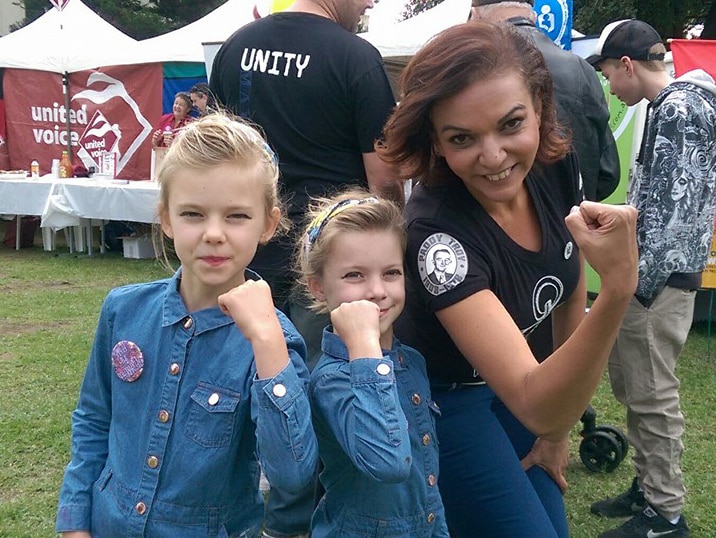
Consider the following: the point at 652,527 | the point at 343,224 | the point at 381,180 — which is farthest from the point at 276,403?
the point at 652,527

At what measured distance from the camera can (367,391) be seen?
1411 mm

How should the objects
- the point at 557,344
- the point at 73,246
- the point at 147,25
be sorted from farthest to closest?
the point at 147,25 → the point at 73,246 → the point at 557,344

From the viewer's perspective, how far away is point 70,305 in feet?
21.8

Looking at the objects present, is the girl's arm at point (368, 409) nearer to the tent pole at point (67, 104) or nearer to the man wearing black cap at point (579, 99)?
the man wearing black cap at point (579, 99)

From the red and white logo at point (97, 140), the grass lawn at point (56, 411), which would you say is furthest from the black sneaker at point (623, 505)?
the red and white logo at point (97, 140)

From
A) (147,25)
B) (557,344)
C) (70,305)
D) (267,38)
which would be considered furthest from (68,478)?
(147,25)

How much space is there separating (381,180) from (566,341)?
1.24 m

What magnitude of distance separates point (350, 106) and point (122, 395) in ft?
4.66

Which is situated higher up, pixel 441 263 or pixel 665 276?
pixel 441 263

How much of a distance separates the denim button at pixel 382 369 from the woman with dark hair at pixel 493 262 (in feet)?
0.86

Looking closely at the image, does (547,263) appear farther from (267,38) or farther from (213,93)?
(213,93)

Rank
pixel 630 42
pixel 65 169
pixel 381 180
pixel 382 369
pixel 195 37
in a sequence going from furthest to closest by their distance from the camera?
pixel 195 37 < pixel 65 169 < pixel 630 42 < pixel 381 180 < pixel 382 369

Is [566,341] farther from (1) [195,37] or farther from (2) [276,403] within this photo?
(1) [195,37]

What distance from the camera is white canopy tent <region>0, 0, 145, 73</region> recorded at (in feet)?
33.4
